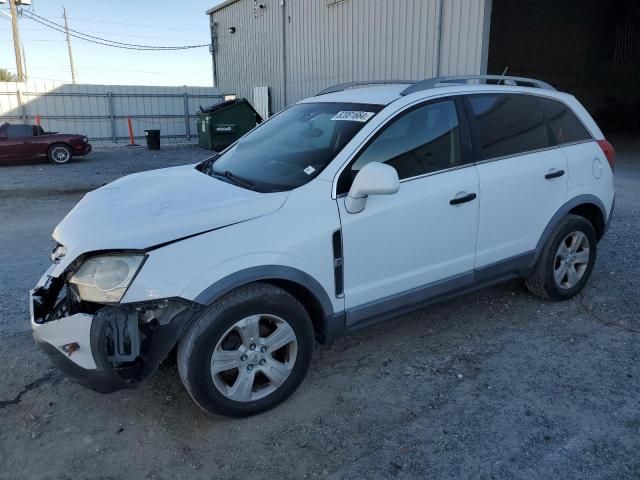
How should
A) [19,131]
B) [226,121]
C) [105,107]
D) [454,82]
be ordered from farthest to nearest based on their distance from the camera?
1. [105,107]
2. [226,121]
3. [19,131]
4. [454,82]

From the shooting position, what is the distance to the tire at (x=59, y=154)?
48.4 feet

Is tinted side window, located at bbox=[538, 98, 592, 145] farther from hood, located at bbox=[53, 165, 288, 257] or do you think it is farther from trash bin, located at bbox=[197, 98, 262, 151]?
trash bin, located at bbox=[197, 98, 262, 151]

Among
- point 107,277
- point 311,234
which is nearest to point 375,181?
point 311,234

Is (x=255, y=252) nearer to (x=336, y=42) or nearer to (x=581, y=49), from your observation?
(x=336, y=42)

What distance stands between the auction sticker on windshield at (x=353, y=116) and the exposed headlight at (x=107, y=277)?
1.59m

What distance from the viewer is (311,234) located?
284 centimetres

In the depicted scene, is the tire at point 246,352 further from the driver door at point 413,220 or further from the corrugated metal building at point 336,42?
the corrugated metal building at point 336,42

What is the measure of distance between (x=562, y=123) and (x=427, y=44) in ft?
27.1

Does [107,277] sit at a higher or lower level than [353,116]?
lower

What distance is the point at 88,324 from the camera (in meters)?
2.47

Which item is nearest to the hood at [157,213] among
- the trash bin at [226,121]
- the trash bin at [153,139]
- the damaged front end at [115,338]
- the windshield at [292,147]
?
the windshield at [292,147]

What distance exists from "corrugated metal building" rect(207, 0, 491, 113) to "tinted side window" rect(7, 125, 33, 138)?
837 centimetres

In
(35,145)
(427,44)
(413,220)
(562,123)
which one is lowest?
(35,145)

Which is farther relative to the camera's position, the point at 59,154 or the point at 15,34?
the point at 15,34
